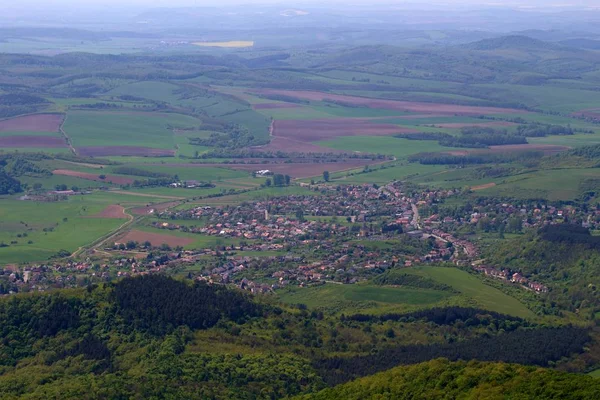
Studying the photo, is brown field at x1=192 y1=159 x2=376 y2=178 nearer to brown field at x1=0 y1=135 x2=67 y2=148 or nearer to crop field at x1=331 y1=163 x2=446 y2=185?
crop field at x1=331 y1=163 x2=446 y2=185

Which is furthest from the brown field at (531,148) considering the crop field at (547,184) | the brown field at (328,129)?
the crop field at (547,184)

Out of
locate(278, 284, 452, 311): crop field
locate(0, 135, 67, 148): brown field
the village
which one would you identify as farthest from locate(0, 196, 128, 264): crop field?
locate(0, 135, 67, 148): brown field

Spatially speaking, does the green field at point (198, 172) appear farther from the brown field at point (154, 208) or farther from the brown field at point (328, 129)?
the brown field at point (328, 129)

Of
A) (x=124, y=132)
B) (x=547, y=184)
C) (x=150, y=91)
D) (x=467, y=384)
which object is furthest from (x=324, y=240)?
(x=150, y=91)

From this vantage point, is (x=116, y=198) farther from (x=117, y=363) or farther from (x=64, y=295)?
(x=117, y=363)

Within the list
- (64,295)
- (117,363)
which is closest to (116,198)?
(64,295)

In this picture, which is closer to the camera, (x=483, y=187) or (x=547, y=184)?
(x=547, y=184)

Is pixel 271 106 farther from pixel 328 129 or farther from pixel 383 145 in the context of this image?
pixel 383 145
